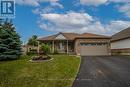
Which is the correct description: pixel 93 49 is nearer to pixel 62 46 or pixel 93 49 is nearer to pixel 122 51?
pixel 122 51

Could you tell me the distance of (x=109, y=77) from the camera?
1633cm

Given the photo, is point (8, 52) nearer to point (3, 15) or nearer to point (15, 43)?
point (15, 43)

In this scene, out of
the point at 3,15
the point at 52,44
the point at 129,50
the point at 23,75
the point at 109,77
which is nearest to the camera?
the point at 109,77

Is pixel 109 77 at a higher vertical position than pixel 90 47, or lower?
lower

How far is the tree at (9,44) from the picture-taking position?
29.5 metres

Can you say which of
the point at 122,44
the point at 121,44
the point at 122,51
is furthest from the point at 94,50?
the point at 121,44

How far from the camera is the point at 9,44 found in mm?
30234

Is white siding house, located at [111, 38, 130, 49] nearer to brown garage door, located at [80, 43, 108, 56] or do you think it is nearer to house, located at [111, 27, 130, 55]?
house, located at [111, 27, 130, 55]

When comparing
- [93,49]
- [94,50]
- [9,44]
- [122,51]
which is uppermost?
[9,44]

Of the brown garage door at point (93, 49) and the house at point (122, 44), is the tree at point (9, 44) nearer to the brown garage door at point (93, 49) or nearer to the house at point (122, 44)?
the brown garage door at point (93, 49)

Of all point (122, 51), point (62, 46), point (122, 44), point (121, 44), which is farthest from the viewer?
point (62, 46)

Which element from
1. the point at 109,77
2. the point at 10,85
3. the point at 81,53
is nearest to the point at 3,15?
the point at 10,85

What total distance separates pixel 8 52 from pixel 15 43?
5.17 ft

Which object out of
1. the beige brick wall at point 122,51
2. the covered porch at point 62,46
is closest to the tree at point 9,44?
the covered porch at point 62,46
